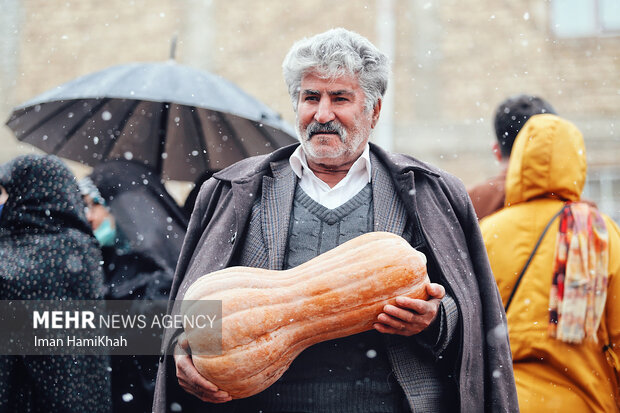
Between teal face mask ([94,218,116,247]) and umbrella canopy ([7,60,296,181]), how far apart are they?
0.63m

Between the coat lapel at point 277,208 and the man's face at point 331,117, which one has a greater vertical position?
the man's face at point 331,117

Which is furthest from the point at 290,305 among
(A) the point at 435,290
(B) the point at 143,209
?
(B) the point at 143,209

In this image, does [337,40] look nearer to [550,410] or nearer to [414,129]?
[550,410]

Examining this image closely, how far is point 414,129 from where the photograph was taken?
36.8 feet

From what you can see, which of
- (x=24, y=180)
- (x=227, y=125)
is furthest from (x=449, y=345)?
(x=227, y=125)

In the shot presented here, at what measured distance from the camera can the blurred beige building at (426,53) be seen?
10867 millimetres

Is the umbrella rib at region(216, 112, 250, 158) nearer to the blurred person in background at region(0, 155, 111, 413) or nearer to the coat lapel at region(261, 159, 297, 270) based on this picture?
the blurred person in background at region(0, 155, 111, 413)

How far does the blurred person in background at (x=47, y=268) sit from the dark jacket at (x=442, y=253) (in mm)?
859

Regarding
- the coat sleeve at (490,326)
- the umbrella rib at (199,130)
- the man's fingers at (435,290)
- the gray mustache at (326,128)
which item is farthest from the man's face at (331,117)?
the umbrella rib at (199,130)

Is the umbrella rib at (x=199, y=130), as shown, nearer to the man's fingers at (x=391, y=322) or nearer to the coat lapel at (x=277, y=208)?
the coat lapel at (x=277, y=208)

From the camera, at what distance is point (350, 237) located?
2.56 metres

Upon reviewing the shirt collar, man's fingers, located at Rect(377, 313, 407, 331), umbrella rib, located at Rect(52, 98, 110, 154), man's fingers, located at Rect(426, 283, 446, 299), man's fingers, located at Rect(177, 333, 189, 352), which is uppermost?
umbrella rib, located at Rect(52, 98, 110, 154)

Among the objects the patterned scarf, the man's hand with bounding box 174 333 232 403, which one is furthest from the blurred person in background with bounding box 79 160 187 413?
the patterned scarf

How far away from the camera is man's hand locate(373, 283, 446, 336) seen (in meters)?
2.27
